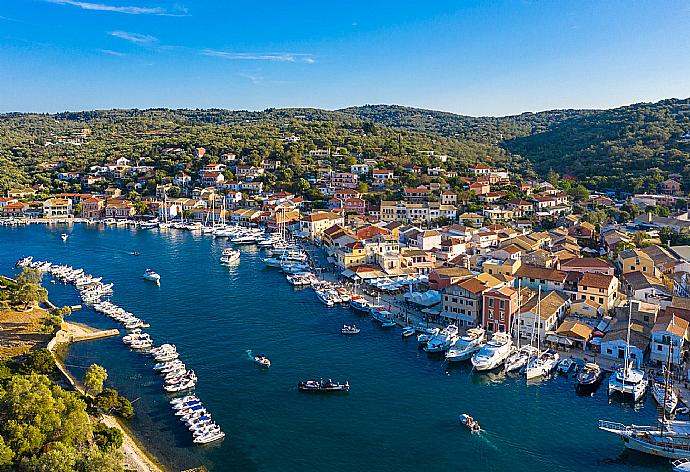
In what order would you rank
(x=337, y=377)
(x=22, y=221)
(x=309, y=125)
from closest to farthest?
(x=337, y=377), (x=22, y=221), (x=309, y=125)

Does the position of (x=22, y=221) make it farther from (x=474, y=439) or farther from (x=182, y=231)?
(x=474, y=439)

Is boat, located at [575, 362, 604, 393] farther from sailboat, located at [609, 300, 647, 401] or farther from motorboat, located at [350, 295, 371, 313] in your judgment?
motorboat, located at [350, 295, 371, 313]

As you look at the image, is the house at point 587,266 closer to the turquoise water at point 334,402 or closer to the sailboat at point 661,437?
the turquoise water at point 334,402

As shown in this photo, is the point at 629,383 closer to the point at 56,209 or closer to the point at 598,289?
the point at 598,289

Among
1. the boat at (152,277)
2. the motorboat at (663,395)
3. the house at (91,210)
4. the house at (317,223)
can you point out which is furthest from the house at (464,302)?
the house at (91,210)

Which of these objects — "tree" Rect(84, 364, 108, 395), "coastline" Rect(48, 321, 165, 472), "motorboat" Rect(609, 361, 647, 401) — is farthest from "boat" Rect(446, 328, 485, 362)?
"tree" Rect(84, 364, 108, 395)

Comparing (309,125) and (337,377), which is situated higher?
(309,125)

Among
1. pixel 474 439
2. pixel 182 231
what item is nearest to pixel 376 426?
pixel 474 439
